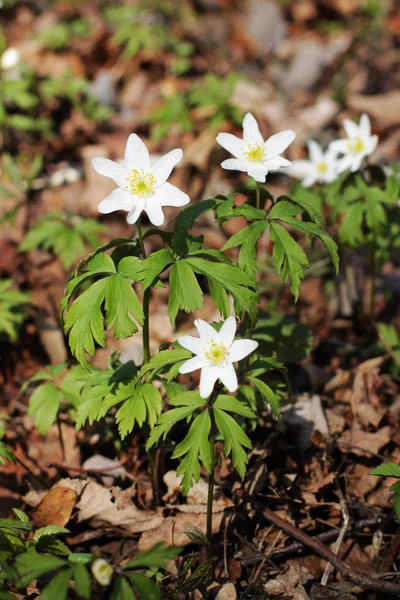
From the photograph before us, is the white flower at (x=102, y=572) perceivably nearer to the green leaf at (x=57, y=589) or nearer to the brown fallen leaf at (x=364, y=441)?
the green leaf at (x=57, y=589)

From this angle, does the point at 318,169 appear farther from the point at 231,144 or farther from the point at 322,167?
the point at 231,144

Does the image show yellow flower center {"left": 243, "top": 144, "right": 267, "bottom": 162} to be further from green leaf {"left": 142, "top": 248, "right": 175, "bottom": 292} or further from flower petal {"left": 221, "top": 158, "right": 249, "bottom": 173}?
green leaf {"left": 142, "top": 248, "right": 175, "bottom": 292}

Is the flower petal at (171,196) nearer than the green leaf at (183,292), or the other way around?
the green leaf at (183,292)

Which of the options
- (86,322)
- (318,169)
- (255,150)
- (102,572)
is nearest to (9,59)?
(318,169)

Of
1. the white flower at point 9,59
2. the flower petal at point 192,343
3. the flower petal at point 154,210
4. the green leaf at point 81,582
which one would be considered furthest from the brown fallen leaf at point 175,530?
the white flower at point 9,59

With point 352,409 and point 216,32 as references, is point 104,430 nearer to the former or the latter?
point 352,409

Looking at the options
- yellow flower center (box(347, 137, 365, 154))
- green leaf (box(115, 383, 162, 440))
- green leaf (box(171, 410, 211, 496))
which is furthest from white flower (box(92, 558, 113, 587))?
yellow flower center (box(347, 137, 365, 154))

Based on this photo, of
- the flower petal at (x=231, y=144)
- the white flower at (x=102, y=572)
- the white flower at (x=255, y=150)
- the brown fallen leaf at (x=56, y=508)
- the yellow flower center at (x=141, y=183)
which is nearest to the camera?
the white flower at (x=102, y=572)
